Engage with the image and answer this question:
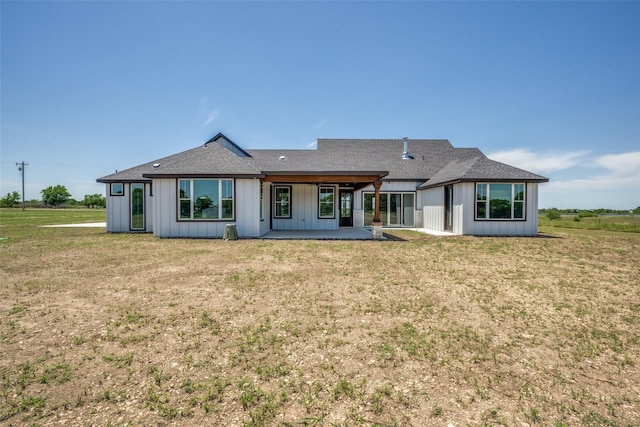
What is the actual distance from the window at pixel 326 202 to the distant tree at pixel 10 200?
82.2 metres

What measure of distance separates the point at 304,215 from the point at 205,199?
5695 mm

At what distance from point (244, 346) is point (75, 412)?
1.57m

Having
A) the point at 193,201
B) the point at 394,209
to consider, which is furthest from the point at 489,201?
the point at 193,201

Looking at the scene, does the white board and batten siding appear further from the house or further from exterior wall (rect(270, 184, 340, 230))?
exterior wall (rect(270, 184, 340, 230))

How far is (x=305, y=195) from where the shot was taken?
17.1 m

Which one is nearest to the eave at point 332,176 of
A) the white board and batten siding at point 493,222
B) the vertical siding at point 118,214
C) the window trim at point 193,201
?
the window trim at point 193,201

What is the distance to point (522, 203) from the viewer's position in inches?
583

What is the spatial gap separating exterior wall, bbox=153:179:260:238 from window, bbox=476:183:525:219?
1066 centimetres

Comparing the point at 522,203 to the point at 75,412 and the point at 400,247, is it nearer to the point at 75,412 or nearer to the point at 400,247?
the point at 400,247

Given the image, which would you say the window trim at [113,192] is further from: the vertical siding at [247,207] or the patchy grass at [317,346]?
the patchy grass at [317,346]

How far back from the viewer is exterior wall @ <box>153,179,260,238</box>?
13266 mm

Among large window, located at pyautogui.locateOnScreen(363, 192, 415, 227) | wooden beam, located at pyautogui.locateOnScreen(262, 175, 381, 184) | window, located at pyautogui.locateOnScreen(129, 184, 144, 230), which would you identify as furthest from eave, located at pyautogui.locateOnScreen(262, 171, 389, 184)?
window, located at pyautogui.locateOnScreen(129, 184, 144, 230)

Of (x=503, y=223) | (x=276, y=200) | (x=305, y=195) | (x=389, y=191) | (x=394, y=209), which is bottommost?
(x=503, y=223)

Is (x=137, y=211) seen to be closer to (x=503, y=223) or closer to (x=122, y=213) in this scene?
(x=122, y=213)
